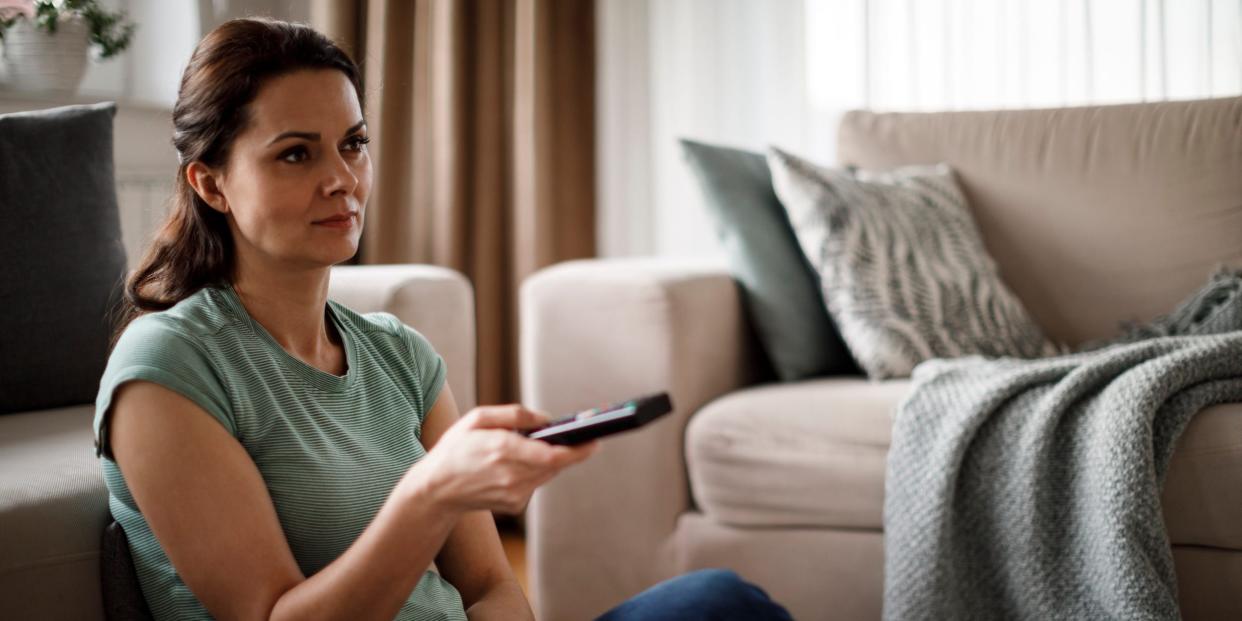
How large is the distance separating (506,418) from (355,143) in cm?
39

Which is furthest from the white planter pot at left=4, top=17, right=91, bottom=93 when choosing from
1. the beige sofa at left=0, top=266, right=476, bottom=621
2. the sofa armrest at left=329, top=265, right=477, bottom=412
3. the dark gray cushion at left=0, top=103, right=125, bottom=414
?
the beige sofa at left=0, top=266, right=476, bottom=621

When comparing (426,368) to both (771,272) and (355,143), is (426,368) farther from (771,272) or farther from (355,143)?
(771,272)

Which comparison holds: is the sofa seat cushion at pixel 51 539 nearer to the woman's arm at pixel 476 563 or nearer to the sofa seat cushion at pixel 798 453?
the woman's arm at pixel 476 563

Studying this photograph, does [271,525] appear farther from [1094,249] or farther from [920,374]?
[1094,249]

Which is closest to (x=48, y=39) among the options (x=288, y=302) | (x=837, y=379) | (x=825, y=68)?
(x=288, y=302)

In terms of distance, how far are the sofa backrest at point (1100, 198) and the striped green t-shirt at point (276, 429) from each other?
1.48 meters

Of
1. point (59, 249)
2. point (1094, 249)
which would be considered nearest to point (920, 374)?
point (1094, 249)

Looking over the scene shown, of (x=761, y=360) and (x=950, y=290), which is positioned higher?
(x=950, y=290)

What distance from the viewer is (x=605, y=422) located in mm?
701

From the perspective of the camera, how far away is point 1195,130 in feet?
6.93

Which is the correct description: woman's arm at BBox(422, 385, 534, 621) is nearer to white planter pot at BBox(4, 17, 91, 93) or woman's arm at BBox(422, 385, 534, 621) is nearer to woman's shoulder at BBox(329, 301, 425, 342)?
woman's shoulder at BBox(329, 301, 425, 342)

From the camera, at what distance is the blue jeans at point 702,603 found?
103cm

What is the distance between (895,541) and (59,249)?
1147mm

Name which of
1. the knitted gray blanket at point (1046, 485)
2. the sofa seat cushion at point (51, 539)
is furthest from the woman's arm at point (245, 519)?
the knitted gray blanket at point (1046, 485)
